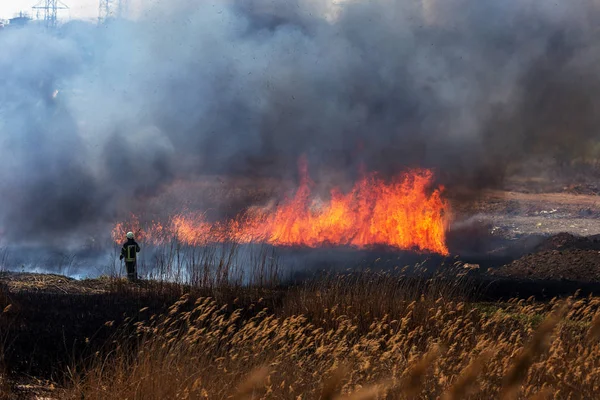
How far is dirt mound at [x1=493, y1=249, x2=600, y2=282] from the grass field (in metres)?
11.6

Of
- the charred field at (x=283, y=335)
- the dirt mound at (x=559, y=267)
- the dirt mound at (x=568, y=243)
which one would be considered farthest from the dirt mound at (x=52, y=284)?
the dirt mound at (x=568, y=243)

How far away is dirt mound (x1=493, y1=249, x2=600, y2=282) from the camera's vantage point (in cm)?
2533

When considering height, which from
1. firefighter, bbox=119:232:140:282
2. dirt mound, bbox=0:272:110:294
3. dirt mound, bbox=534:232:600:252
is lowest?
dirt mound, bbox=534:232:600:252

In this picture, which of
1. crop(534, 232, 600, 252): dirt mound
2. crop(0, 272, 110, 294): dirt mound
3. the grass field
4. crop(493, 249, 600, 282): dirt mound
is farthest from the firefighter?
crop(534, 232, 600, 252): dirt mound

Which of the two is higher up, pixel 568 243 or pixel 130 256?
pixel 130 256

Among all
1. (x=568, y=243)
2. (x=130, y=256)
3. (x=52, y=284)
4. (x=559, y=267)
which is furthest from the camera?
(x=568, y=243)

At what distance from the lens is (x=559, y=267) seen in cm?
2644

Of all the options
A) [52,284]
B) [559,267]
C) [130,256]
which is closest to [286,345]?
[130,256]

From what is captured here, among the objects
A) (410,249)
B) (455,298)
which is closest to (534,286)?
(455,298)

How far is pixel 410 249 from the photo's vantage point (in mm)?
35000

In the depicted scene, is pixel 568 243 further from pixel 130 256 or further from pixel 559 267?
pixel 130 256

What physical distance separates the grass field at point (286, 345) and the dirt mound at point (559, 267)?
11.6 m

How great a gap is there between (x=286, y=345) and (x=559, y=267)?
2170 centimetres

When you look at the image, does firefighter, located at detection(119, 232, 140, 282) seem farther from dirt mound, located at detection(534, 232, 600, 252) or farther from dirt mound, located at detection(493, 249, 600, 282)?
dirt mound, located at detection(534, 232, 600, 252)
